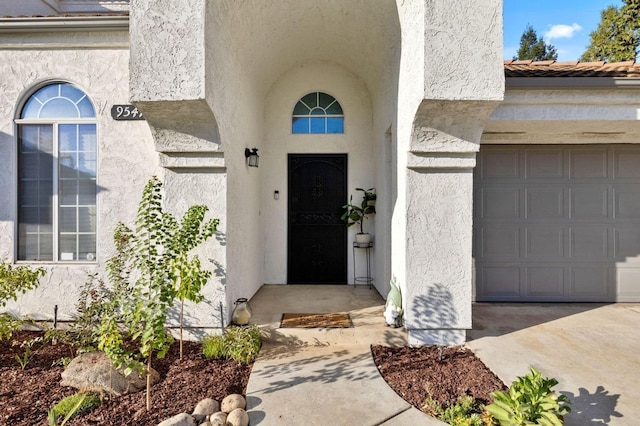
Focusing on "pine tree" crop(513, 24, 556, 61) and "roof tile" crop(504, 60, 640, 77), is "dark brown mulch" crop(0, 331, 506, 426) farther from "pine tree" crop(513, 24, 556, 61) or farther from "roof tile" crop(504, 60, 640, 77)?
"pine tree" crop(513, 24, 556, 61)

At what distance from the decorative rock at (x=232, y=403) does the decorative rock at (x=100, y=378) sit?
3.37ft

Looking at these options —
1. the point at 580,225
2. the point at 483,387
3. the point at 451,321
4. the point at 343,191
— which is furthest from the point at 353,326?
the point at 580,225

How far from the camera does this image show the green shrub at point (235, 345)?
13.6 ft

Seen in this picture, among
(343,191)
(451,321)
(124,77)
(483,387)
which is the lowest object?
(483,387)

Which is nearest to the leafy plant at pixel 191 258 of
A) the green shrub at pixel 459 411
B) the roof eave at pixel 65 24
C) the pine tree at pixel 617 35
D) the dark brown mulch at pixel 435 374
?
the dark brown mulch at pixel 435 374

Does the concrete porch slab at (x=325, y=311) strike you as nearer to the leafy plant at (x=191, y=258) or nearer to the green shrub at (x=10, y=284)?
the leafy plant at (x=191, y=258)

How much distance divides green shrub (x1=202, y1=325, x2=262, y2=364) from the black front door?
295cm

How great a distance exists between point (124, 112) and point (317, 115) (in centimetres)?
379

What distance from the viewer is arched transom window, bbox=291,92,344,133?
7.31 metres

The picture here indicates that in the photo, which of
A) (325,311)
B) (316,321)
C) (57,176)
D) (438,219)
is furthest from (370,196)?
(57,176)

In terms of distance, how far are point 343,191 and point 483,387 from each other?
459 cm

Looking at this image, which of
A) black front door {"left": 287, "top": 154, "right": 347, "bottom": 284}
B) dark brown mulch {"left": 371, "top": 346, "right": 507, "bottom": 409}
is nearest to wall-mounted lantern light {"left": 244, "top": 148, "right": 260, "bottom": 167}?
black front door {"left": 287, "top": 154, "right": 347, "bottom": 284}

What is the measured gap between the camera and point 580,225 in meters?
6.26

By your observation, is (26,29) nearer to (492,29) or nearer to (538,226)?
(492,29)
